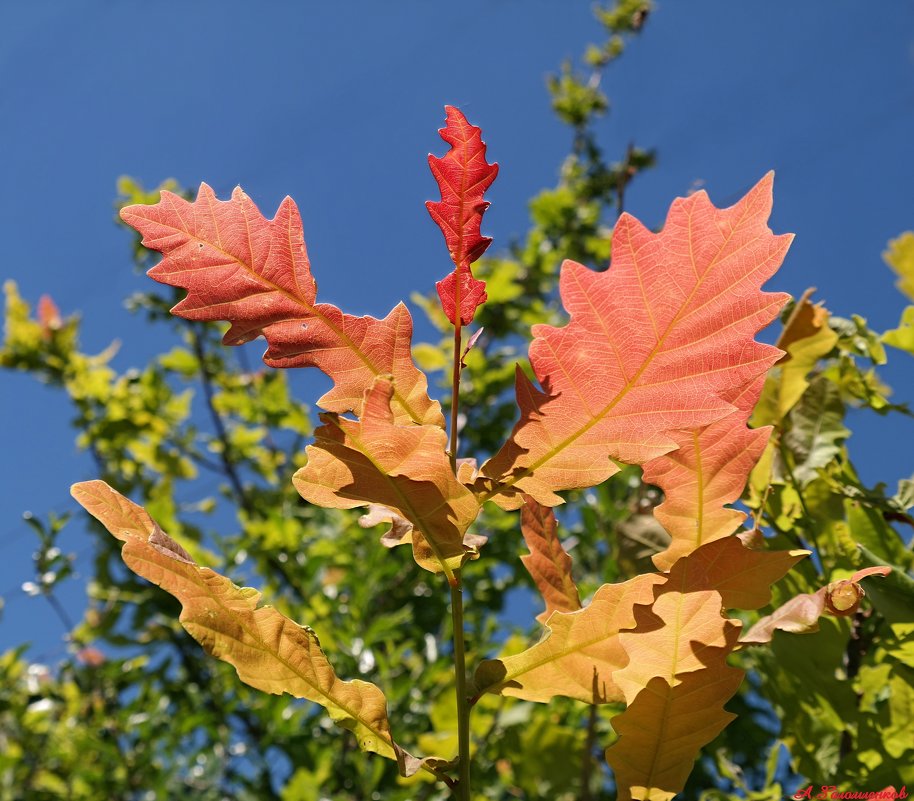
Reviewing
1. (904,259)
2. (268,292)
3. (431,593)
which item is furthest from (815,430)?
(431,593)

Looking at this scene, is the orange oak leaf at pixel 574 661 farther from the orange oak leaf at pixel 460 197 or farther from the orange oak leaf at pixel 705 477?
the orange oak leaf at pixel 460 197

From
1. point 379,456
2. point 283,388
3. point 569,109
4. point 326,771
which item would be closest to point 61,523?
point 326,771

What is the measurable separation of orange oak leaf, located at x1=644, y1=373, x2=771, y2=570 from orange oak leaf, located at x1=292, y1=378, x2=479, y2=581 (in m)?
0.16

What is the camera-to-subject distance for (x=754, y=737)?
5.79 ft

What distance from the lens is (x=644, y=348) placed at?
0.60 meters

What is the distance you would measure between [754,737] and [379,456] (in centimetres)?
152

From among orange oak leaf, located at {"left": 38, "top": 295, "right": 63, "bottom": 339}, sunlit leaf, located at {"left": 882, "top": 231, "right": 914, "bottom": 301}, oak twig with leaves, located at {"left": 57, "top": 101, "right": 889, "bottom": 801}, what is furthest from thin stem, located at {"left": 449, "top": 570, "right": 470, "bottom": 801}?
orange oak leaf, located at {"left": 38, "top": 295, "right": 63, "bottom": 339}

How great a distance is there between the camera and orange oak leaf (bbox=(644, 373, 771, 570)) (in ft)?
2.09

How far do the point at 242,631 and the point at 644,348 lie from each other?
0.35 m

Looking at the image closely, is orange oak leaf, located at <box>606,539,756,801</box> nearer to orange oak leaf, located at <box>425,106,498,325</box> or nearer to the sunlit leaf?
orange oak leaf, located at <box>425,106,498,325</box>

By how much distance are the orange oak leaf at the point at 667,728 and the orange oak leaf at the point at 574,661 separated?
1.4 inches
